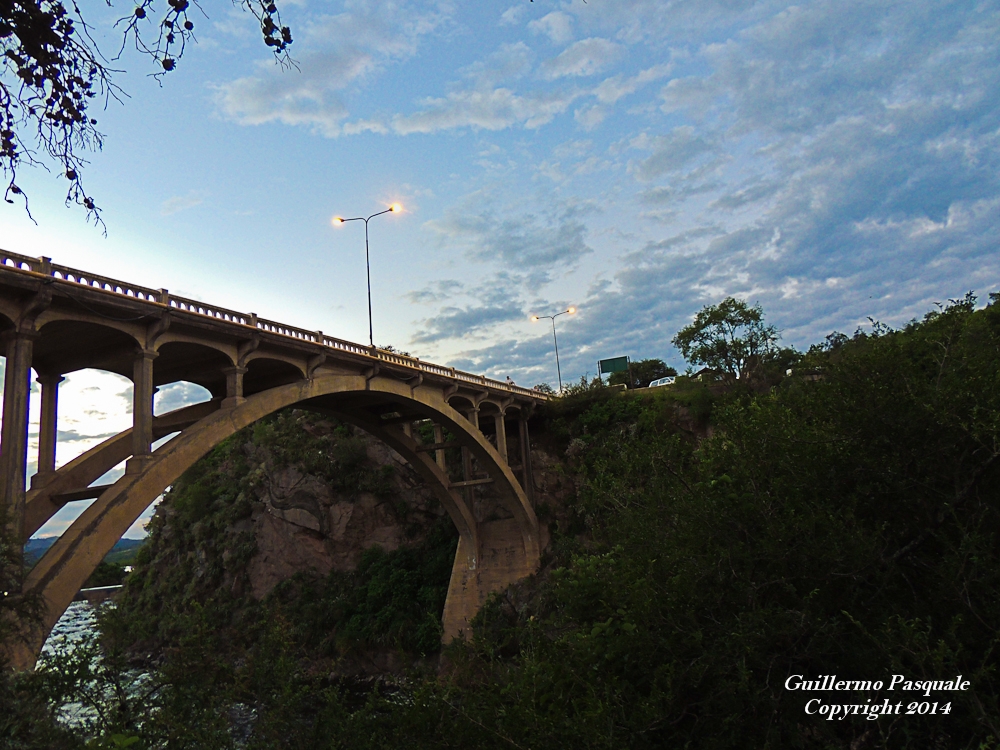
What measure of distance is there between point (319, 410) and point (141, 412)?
39.6 ft

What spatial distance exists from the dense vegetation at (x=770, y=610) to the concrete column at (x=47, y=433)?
8400mm

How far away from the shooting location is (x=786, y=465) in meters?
7.98

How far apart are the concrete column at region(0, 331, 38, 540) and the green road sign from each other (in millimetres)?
49835

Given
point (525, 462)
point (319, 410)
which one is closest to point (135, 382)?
point (319, 410)

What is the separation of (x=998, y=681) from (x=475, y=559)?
29.7 metres

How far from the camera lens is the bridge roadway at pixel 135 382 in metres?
12.6

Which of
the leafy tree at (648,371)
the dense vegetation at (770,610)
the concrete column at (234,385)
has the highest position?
the leafy tree at (648,371)

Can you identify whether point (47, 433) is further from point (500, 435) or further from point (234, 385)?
point (500, 435)

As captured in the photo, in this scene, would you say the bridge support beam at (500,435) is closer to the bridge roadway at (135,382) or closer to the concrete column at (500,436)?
the concrete column at (500,436)

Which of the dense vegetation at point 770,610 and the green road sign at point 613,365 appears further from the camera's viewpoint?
the green road sign at point 613,365

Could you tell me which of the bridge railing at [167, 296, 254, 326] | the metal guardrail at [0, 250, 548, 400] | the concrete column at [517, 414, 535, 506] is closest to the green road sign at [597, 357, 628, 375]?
the concrete column at [517, 414, 535, 506]

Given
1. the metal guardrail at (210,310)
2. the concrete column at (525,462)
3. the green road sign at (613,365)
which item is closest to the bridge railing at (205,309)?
the metal guardrail at (210,310)

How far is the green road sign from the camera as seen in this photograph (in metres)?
59.6

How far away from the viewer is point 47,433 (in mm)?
14977
